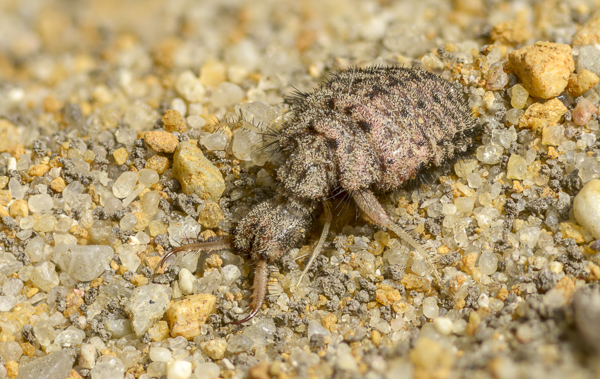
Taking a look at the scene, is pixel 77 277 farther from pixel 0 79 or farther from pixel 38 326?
pixel 0 79

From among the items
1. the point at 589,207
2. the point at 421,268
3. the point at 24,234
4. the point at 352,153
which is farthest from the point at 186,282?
the point at 589,207

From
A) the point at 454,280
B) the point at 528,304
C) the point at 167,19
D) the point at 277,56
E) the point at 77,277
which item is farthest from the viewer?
the point at 167,19

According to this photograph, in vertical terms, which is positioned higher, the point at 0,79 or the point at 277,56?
the point at 277,56

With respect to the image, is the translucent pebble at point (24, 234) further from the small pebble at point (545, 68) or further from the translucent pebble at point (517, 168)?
the small pebble at point (545, 68)

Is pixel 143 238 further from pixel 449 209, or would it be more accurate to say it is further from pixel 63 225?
pixel 449 209

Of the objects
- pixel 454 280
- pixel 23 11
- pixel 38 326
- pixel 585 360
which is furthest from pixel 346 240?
pixel 23 11

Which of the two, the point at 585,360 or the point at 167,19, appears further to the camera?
the point at 167,19
